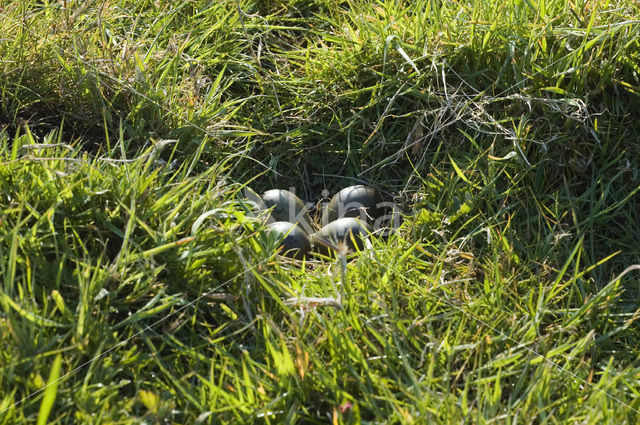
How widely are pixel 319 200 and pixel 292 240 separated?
492 mm

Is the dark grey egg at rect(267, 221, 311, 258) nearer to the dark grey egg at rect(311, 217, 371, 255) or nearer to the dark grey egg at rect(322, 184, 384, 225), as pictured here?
the dark grey egg at rect(311, 217, 371, 255)

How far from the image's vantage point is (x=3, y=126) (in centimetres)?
321

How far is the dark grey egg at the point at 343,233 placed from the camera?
3.13 meters

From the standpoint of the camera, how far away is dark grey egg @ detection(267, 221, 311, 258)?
3.08 metres

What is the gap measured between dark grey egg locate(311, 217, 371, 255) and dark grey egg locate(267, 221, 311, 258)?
55mm

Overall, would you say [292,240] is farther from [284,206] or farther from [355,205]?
[355,205]

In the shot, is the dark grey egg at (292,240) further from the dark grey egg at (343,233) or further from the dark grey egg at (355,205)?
the dark grey egg at (355,205)

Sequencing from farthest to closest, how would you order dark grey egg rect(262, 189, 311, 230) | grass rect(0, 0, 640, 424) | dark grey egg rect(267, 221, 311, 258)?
1. dark grey egg rect(262, 189, 311, 230)
2. dark grey egg rect(267, 221, 311, 258)
3. grass rect(0, 0, 640, 424)

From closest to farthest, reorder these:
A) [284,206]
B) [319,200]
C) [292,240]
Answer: [292,240]
[284,206]
[319,200]

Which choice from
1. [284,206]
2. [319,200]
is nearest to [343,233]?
[284,206]

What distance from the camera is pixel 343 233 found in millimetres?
3137

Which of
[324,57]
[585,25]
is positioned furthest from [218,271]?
[585,25]

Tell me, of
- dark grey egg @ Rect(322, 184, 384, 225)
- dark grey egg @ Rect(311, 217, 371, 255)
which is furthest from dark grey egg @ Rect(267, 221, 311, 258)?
dark grey egg @ Rect(322, 184, 384, 225)

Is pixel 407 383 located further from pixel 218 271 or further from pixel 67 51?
pixel 67 51
